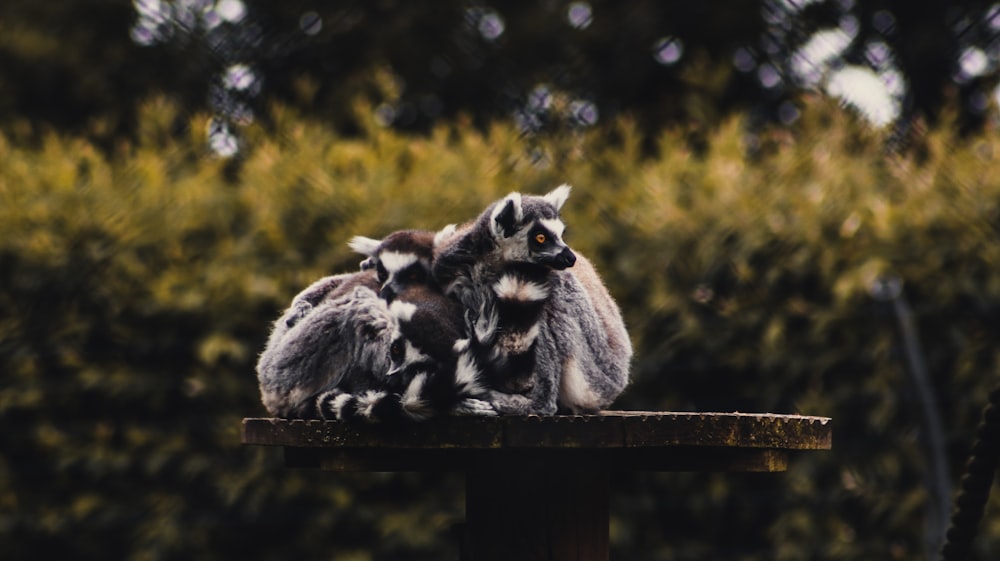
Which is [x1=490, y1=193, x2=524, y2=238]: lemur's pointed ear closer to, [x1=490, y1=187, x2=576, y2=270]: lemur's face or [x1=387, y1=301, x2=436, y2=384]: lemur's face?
[x1=490, y1=187, x2=576, y2=270]: lemur's face

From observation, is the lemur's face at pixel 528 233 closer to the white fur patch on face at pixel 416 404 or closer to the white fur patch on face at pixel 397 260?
the white fur patch on face at pixel 397 260

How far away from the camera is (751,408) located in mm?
5188

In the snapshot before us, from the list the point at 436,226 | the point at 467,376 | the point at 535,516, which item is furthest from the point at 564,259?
the point at 436,226

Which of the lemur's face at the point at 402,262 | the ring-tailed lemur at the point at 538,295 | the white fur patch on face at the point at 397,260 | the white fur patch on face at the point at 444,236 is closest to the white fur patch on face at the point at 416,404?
the ring-tailed lemur at the point at 538,295

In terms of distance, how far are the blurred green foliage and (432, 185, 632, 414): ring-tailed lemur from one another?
2187 mm

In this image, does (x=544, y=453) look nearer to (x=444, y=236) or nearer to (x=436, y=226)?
(x=444, y=236)

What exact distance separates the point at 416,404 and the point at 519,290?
35 centimetres

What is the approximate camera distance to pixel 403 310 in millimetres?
2654

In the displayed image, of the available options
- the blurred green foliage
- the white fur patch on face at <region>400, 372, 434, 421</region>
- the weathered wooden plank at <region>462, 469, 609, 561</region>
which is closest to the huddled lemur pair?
the white fur patch on face at <region>400, 372, 434, 421</region>

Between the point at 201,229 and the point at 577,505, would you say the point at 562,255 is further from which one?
the point at 201,229

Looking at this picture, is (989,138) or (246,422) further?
(989,138)

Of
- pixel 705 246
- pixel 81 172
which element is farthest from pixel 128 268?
pixel 705 246

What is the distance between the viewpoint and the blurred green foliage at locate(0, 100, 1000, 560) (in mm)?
5059

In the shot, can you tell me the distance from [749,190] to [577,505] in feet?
8.89
